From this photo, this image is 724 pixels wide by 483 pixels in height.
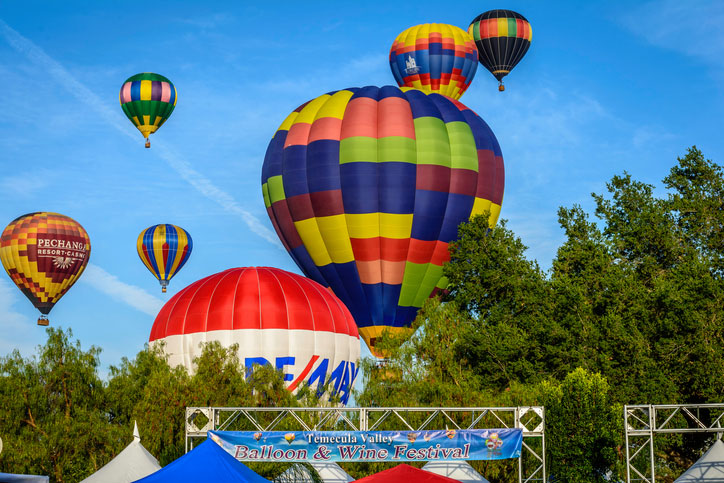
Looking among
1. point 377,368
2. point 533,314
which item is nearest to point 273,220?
point 377,368

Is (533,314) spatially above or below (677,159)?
below

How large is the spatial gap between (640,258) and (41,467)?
90.4 ft

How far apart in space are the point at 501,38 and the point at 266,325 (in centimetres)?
2405

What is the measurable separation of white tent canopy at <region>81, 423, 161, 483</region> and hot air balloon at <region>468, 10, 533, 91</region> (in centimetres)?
3478

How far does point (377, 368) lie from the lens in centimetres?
3988

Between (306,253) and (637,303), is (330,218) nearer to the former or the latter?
(306,253)

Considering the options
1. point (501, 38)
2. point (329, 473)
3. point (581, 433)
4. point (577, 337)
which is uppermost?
point (501, 38)

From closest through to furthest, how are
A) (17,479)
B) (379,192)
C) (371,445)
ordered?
(17,479) → (371,445) → (379,192)

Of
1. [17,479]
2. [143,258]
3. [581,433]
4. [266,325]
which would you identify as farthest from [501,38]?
[17,479]

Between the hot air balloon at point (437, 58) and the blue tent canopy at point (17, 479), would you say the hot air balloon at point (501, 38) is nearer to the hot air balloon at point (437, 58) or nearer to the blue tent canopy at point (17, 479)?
the hot air balloon at point (437, 58)

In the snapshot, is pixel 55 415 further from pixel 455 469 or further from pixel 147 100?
pixel 147 100

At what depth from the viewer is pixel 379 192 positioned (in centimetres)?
4134

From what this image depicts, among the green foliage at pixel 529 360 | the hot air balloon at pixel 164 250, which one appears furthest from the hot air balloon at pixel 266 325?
the hot air balloon at pixel 164 250

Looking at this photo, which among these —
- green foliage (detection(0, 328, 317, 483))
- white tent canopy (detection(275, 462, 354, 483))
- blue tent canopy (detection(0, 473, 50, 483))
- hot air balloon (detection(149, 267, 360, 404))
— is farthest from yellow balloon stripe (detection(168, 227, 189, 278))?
blue tent canopy (detection(0, 473, 50, 483))
